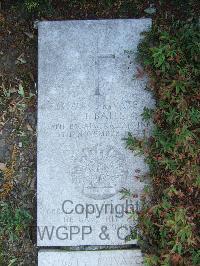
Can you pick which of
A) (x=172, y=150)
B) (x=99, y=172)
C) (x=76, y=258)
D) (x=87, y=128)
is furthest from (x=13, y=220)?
(x=172, y=150)

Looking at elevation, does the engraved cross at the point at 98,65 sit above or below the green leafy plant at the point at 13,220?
above

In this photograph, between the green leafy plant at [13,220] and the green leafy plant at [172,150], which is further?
the green leafy plant at [13,220]

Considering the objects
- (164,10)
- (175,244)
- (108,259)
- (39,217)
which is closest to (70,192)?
(39,217)

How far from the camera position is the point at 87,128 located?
4.66 meters

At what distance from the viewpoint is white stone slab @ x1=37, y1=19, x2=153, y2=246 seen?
4633 mm

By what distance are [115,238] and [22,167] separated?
1.16 m

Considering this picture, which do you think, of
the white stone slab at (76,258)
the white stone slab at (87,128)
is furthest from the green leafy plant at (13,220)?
the white stone slab at (76,258)

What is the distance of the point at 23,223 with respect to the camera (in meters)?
4.74

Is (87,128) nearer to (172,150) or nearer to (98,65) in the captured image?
(98,65)

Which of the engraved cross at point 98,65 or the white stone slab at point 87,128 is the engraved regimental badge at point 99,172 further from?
the engraved cross at point 98,65

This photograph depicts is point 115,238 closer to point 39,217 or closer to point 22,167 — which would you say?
point 39,217

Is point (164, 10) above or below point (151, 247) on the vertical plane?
above

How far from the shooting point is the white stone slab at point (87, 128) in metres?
4.63

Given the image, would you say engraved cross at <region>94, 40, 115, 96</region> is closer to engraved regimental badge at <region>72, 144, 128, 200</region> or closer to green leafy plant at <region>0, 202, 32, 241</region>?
engraved regimental badge at <region>72, 144, 128, 200</region>
